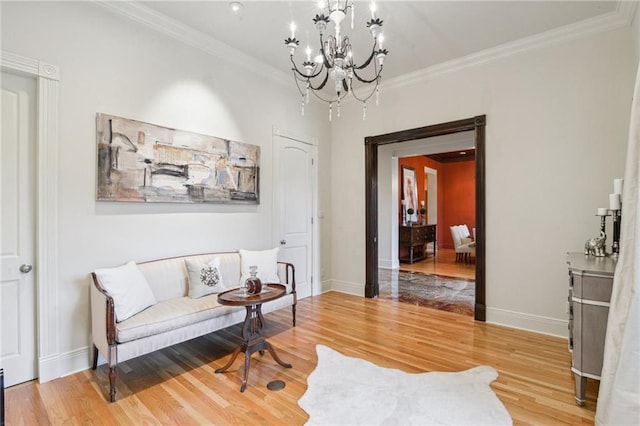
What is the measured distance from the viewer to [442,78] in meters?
4.24

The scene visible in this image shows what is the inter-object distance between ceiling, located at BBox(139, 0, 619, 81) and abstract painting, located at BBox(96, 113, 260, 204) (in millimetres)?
1160

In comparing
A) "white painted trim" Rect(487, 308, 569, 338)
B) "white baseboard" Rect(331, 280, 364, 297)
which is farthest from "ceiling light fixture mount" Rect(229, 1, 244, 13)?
"white painted trim" Rect(487, 308, 569, 338)

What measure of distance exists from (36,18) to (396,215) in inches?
273

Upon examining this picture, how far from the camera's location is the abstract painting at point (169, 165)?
2.85m

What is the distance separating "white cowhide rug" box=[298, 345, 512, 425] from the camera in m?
2.02

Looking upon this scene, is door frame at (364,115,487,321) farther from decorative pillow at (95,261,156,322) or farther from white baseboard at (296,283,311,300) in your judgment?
decorative pillow at (95,261,156,322)

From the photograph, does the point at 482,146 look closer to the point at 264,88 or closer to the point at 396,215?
the point at 264,88

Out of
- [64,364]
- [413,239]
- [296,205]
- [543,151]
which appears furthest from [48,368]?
[413,239]

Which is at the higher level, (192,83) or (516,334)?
(192,83)

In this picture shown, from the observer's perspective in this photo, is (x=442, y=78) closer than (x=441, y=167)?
Yes

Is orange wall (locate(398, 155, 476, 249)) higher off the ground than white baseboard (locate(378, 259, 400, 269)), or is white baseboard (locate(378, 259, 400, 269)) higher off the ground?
orange wall (locate(398, 155, 476, 249))

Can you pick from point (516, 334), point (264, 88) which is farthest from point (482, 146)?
point (264, 88)

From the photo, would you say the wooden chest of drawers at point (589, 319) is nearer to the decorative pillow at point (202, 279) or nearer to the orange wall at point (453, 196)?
the decorative pillow at point (202, 279)

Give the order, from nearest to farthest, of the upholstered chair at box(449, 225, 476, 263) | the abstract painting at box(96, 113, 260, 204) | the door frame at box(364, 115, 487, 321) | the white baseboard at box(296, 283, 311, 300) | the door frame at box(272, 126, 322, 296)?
the abstract painting at box(96, 113, 260, 204)
the door frame at box(364, 115, 487, 321)
the white baseboard at box(296, 283, 311, 300)
the door frame at box(272, 126, 322, 296)
the upholstered chair at box(449, 225, 476, 263)
